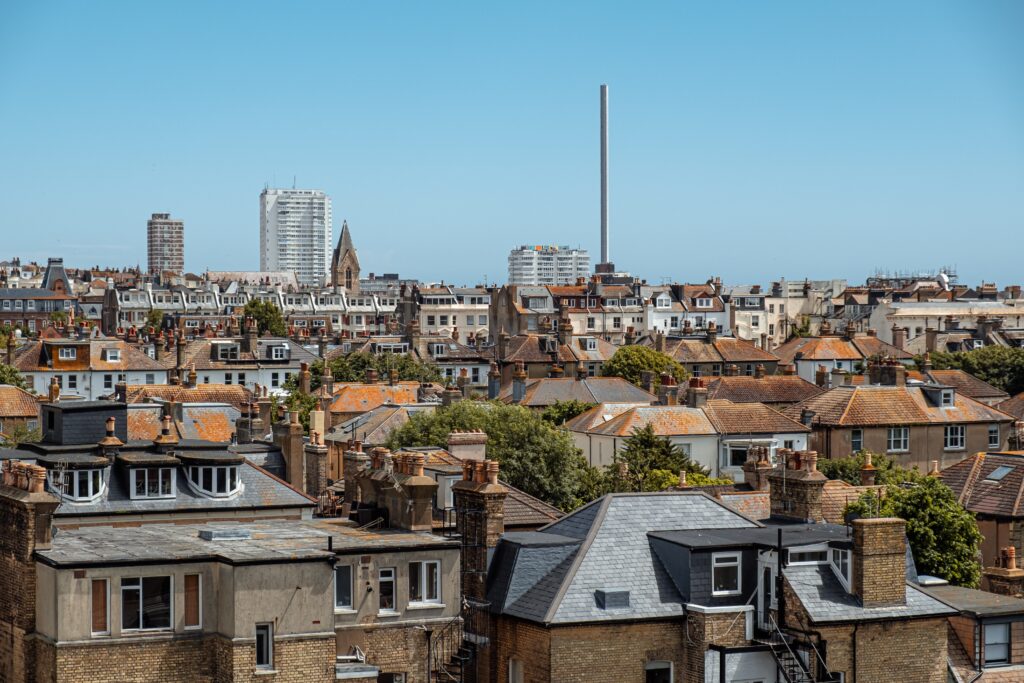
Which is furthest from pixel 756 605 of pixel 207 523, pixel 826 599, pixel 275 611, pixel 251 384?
pixel 251 384

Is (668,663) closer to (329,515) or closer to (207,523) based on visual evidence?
(207,523)

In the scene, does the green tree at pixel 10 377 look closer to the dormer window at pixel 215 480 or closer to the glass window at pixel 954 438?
the glass window at pixel 954 438

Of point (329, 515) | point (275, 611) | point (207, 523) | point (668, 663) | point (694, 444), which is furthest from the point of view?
point (694, 444)

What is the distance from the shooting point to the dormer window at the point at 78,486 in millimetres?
39156

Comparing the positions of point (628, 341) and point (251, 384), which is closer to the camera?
point (251, 384)

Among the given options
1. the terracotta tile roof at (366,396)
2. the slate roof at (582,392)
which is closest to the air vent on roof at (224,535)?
the slate roof at (582,392)

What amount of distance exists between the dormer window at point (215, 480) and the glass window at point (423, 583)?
26.8 feet

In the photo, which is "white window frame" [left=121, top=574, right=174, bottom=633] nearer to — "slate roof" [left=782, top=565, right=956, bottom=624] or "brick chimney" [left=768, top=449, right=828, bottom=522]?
"slate roof" [left=782, top=565, right=956, bottom=624]

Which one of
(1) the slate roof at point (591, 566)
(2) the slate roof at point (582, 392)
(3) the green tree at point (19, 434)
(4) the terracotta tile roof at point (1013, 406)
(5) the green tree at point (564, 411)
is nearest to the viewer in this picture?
(1) the slate roof at point (591, 566)

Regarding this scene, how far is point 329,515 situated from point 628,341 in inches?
4082

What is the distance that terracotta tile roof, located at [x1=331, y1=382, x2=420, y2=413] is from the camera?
102500mm

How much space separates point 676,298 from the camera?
200m

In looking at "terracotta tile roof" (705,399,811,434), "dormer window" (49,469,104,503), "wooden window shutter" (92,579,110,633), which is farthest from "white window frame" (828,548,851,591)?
"terracotta tile roof" (705,399,811,434)

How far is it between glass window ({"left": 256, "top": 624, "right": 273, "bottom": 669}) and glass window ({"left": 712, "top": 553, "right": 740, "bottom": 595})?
8.36 meters
